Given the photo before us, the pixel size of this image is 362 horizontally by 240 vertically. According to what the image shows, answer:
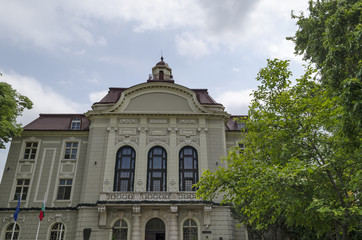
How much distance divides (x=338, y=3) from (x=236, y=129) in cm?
1508

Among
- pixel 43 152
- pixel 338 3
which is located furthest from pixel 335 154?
pixel 43 152

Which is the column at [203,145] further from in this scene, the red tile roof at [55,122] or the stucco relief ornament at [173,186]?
the red tile roof at [55,122]

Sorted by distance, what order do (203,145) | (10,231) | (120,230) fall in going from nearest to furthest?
(120,230) < (10,231) < (203,145)

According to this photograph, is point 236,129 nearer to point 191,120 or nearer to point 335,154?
point 191,120

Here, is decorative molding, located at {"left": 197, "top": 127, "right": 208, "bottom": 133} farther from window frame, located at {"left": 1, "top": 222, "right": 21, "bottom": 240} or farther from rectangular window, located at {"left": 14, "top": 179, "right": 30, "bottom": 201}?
window frame, located at {"left": 1, "top": 222, "right": 21, "bottom": 240}

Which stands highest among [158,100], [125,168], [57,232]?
[158,100]

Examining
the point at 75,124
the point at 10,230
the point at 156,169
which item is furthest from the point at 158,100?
the point at 10,230

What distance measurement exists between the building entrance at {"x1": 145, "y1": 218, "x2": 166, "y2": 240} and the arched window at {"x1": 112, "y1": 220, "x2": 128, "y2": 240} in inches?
72.9

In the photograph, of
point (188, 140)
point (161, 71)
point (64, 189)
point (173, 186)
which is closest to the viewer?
point (173, 186)

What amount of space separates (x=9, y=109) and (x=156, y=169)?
13.7 meters

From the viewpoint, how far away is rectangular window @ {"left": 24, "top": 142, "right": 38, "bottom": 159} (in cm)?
2747

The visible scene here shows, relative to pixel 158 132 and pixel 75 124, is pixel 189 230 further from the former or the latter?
pixel 75 124

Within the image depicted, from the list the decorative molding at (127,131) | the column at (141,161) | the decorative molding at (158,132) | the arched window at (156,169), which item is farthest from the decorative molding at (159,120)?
the arched window at (156,169)

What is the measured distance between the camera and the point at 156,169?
84.8ft
